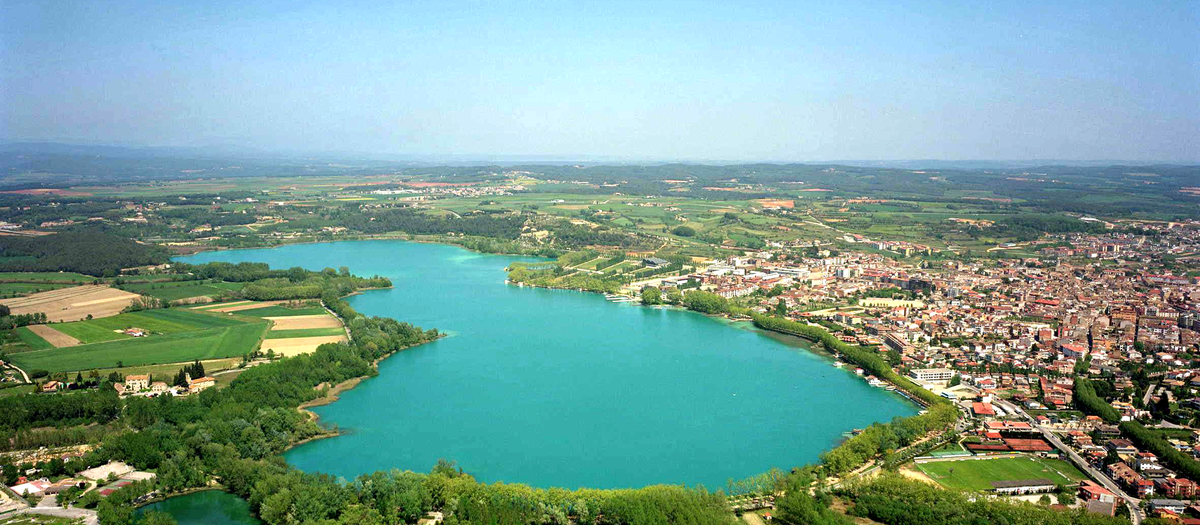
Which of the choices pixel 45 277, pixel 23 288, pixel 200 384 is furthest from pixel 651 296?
pixel 45 277

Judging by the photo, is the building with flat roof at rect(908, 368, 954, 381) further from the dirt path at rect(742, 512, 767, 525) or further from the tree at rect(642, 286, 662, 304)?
the tree at rect(642, 286, 662, 304)

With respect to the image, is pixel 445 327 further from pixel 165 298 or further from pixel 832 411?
pixel 832 411

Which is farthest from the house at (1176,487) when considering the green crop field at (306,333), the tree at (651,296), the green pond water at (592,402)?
the green crop field at (306,333)

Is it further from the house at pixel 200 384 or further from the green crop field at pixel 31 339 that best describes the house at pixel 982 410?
the green crop field at pixel 31 339

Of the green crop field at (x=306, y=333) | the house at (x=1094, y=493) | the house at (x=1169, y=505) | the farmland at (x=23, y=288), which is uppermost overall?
the farmland at (x=23, y=288)

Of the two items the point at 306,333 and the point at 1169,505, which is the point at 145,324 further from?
the point at 1169,505

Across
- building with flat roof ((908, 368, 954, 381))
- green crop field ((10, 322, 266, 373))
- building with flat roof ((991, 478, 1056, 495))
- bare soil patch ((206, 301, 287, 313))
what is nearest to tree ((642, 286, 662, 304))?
building with flat roof ((908, 368, 954, 381))

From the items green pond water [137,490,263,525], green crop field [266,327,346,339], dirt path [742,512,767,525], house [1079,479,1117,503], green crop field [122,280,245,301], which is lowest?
dirt path [742,512,767,525]

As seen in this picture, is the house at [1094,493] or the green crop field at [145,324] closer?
the house at [1094,493]
